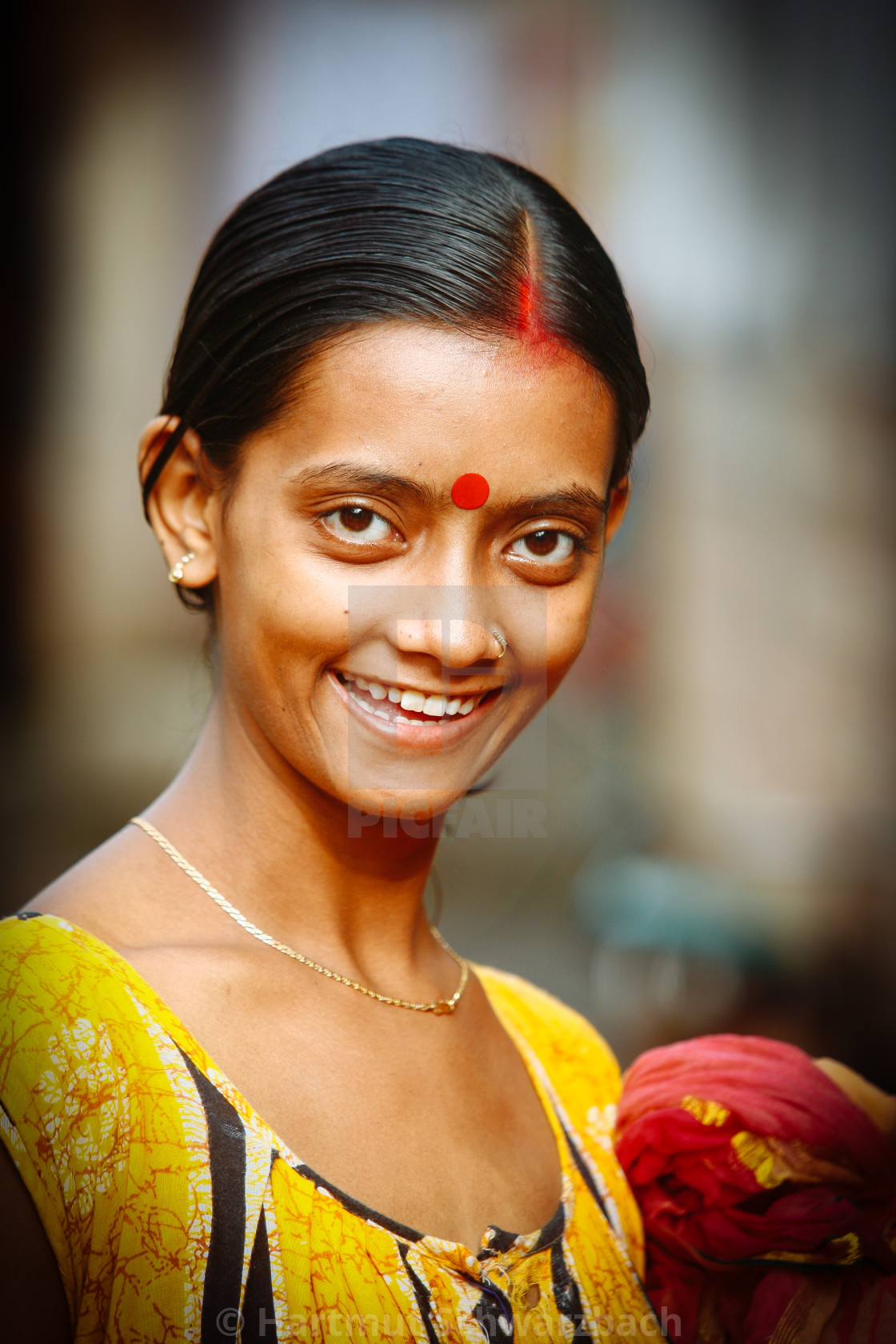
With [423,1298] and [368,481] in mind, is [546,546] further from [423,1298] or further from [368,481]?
[423,1298]

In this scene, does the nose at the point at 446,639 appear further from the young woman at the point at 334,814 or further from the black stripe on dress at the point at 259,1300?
the black stripe on dress at the point at 259,1300

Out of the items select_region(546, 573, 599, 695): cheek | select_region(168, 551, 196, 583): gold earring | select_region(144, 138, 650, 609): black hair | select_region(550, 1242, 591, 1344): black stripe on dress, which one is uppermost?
select_region(144, 138, 650, 609): black hair

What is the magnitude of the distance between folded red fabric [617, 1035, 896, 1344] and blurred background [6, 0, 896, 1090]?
2.63 m

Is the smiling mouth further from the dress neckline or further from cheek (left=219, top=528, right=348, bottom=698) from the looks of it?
the dress neckline

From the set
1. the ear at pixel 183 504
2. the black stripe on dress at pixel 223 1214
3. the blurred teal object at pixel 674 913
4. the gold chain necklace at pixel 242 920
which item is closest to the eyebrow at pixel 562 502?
the ear at pixel 183 504

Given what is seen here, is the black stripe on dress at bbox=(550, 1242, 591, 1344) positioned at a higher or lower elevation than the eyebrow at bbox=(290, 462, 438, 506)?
lower

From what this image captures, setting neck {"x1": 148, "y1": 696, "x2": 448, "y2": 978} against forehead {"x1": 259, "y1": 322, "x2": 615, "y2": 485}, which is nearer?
forehead {"x1": 259, "y1": 322, "x2": 615, "y2": 485}

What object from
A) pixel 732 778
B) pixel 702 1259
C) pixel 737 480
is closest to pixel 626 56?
pixel 737 480

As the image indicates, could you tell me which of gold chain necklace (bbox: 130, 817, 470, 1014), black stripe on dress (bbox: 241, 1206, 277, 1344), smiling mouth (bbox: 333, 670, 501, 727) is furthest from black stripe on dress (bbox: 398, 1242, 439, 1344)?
smiling mouth (bbox: 333, 670, 501, 727)

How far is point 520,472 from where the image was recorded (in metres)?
1.06

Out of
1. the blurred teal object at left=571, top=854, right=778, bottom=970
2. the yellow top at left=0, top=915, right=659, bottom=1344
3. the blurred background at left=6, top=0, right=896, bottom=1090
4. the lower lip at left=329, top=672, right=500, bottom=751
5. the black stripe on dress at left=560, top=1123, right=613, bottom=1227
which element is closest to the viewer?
the yellow top at left=0, top=915, right=659, bottom=1344

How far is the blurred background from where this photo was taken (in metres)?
4.06

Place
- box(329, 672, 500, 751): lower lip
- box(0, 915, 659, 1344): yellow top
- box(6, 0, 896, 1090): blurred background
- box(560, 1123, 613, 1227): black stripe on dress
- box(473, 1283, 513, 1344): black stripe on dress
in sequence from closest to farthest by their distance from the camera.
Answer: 1. box(0, 915, 659, 1344): yellow top
2. box(473, 1283, 513, 1344): black stripe on dress
3. box(329, 672, 500, 751): lower lip
4. box(560, 1123, 613, 1227): black stripe on dress
5. box(6, 0, 896, 1090): blurred background

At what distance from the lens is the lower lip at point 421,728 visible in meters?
1.11
